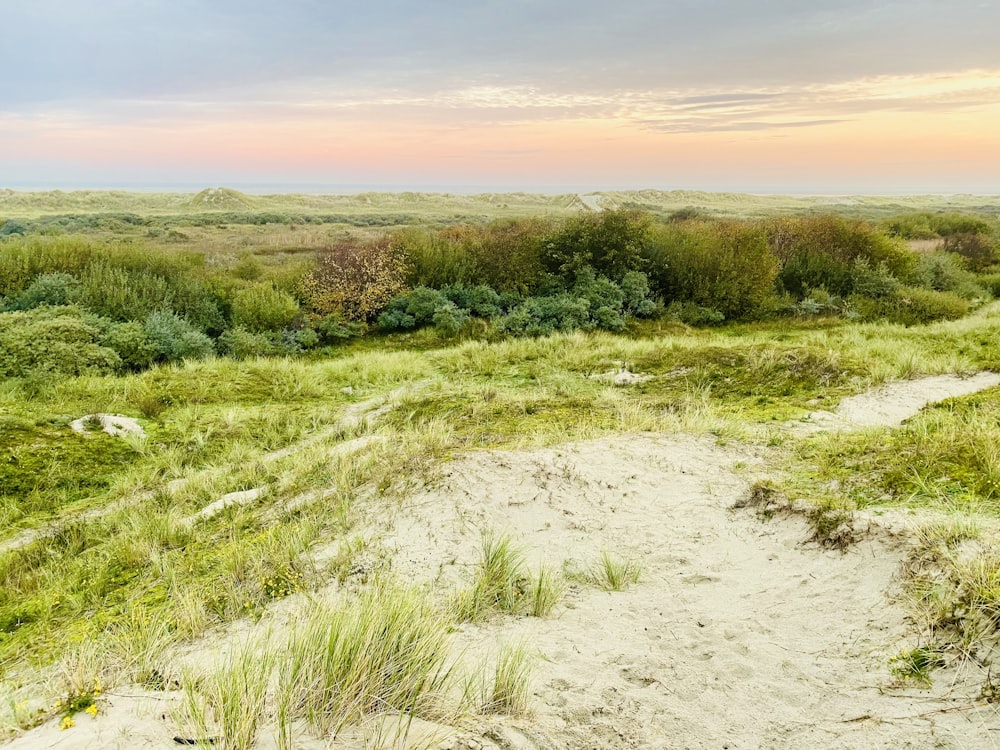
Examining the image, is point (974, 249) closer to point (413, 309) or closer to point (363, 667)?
point (413, 309)

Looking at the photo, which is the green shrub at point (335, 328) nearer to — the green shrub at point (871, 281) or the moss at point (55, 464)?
the moss at point (55, 464)

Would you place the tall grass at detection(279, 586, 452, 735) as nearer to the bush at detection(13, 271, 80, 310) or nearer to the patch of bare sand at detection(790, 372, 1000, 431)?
the patch of bare sand at detection(790, 372, 1000, 431)

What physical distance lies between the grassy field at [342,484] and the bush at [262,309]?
1.86m

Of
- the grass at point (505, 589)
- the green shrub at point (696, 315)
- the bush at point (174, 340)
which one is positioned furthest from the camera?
the green shrub at point (696, 315)

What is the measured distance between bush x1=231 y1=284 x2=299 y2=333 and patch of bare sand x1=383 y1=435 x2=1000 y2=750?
1121 centimetres

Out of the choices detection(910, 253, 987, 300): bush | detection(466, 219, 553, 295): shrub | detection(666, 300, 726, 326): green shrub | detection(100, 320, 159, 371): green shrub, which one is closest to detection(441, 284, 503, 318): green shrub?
detection(466, 219, 553, 295): shrub

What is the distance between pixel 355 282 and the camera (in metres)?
16.6

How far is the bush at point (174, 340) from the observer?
12609 millimetres

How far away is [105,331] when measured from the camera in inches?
493

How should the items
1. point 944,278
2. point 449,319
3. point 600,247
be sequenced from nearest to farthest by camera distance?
point 449,319 < point 600,247 < point 944,278

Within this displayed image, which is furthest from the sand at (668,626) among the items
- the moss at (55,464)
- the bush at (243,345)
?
the bush at (243,345)

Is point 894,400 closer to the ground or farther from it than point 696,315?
closer to the ground

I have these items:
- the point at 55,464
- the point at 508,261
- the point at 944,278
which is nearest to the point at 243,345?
the point at 55,464

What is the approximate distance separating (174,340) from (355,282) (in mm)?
5309
